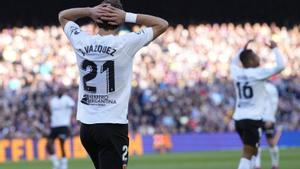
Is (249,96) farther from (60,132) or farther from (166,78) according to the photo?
(166,78)

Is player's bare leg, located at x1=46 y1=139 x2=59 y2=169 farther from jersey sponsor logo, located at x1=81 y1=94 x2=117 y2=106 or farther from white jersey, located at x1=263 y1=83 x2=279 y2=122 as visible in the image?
jersey sponsor logo, located at x1=81 y1=94 x2=117 y2=106

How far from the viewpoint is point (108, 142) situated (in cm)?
802

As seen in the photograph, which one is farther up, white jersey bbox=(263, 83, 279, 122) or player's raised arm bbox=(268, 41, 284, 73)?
player's raised arm bbox=(268, 41, 284, 73)

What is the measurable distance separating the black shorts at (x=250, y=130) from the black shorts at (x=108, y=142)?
636cm

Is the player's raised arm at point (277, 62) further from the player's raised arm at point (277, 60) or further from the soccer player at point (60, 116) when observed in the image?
the soccer player at point (60, 116)

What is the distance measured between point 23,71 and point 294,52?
15491mm

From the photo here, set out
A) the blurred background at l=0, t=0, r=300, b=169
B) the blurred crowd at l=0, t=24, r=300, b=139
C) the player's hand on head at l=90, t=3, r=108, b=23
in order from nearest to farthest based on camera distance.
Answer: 1. the player's hand on head at l=90, t=3, r=108, b=23
2. the blurred background at l=0, t=0, r=300, b=169
3. the blurred crowd at l=0, t=24, r=300, b=139

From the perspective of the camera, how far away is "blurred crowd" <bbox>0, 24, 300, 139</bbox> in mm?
35750

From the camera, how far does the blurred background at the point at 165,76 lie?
34500 mm

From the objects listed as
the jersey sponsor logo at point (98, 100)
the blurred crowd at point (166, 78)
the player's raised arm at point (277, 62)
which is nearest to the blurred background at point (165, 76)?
the blurred crowd at point (166, 78)

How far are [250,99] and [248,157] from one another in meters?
1.10

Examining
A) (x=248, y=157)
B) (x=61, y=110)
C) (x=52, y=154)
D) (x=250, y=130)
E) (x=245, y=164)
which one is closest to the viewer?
(x=245, y=164)

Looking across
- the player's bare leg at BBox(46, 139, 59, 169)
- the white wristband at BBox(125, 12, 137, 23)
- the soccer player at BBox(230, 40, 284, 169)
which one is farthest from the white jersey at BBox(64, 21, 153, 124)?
the player's bare leg at BBox(46, 139, 59, 169)

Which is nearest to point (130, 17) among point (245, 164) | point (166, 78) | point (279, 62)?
point (279, 62)
